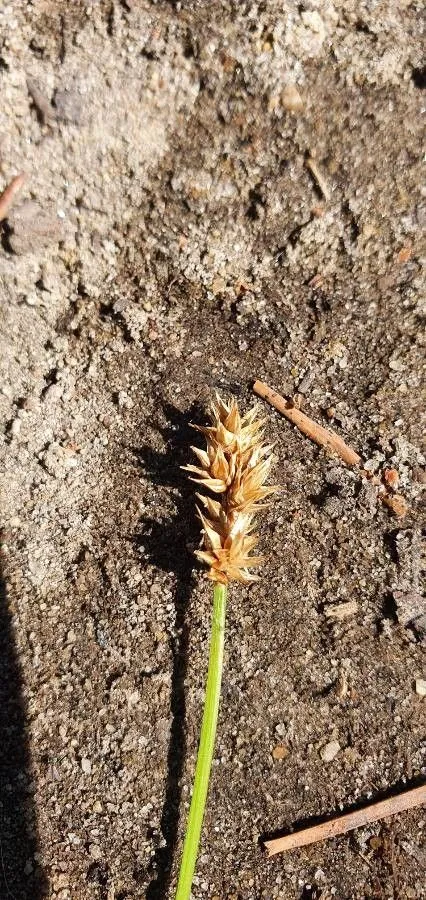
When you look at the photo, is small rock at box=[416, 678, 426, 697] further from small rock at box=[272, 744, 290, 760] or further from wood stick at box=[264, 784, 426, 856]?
small rock at box=[272, 744, 290, 760]

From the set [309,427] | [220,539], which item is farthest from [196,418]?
[220,539]

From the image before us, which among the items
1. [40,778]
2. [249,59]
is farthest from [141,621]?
[249,59]

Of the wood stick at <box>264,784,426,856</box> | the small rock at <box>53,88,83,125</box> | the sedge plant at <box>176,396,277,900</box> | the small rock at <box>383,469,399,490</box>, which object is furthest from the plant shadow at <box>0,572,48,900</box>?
the small rock at <box>53,88,83,125</box>

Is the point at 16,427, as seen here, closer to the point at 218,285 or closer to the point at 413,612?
the point at 218,285

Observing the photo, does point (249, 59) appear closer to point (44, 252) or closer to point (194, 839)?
point (44, 252)

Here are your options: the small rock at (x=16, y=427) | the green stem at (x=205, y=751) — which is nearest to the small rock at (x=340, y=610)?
the green stem at (x=205, y=751)

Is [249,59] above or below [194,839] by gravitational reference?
above

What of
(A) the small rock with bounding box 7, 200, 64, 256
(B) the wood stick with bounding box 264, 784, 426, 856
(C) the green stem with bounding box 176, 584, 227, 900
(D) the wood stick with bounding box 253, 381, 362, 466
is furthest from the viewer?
(D) the wood stick with bounding box 253, 381, 362, 466
